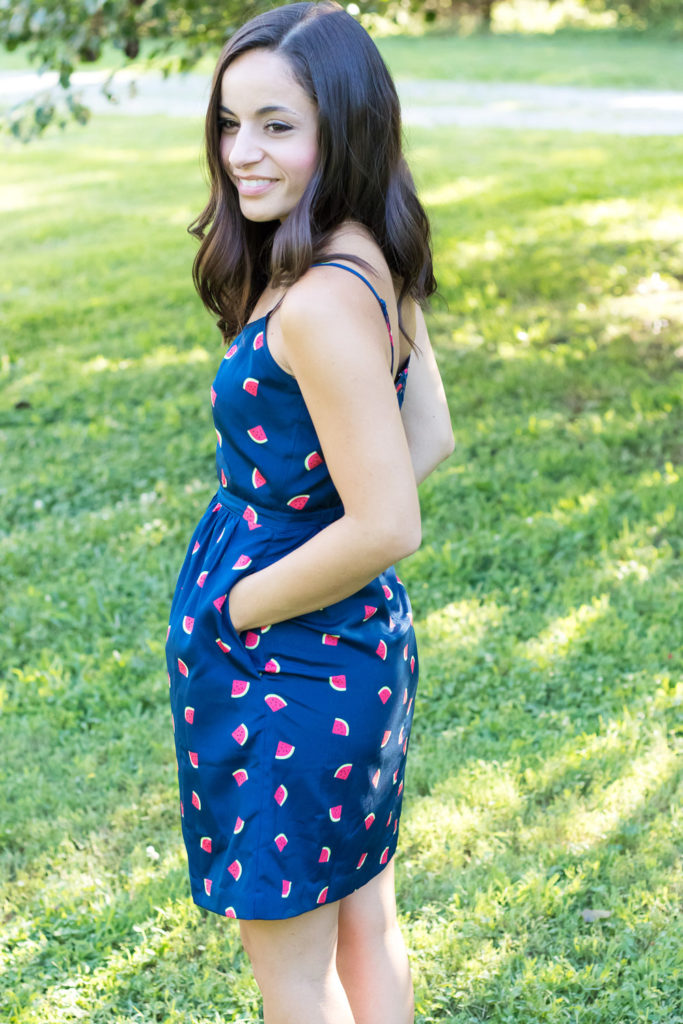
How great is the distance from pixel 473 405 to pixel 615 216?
382 centimetres

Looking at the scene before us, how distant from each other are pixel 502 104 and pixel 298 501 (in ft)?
54.8

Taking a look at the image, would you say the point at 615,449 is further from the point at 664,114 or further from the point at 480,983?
the point at 664,114

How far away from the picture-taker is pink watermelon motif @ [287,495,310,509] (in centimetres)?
166

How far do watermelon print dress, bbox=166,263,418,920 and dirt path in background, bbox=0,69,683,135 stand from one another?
1079 cm

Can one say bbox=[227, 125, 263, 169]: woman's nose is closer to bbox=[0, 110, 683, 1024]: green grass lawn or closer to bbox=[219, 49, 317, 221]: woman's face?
bbox=[219, 49, 317, 221]: woman's face

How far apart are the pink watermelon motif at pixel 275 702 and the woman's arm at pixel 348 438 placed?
0.46 ft

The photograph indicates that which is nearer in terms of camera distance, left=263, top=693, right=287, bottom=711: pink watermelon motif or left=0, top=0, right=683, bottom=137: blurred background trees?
left=263, top=693, right=287, bottom=711: pink watermelon motif

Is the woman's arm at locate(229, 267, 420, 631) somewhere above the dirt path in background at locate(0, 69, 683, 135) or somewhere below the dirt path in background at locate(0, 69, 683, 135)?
above

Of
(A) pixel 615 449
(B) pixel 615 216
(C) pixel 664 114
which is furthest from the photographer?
(C) pixel 664 114

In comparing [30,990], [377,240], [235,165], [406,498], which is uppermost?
[235,165]

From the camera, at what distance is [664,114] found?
46.7ft

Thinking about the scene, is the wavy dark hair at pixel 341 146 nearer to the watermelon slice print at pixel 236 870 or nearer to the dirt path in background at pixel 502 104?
the watermelon slice print at pixel 236 870

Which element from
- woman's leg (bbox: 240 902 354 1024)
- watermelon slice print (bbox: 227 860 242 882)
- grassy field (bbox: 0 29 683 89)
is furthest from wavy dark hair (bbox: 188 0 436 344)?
grassy field (bbox: 0 29 683 89)

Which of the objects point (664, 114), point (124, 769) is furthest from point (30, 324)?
point (664, 114)
